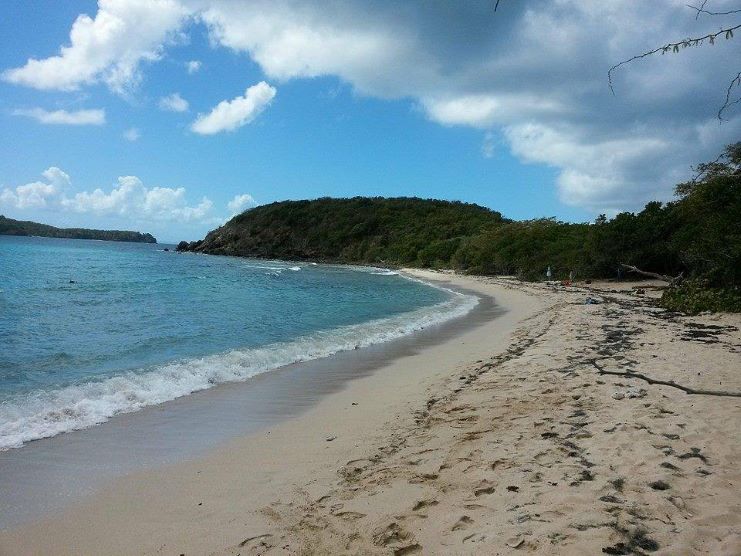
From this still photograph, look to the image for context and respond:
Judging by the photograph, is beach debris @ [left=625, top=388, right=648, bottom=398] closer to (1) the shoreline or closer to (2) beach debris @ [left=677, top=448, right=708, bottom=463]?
(2) beach debris @ [left=677, top=448, right=708, bottom=463]

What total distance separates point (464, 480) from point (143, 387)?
18.8 ft

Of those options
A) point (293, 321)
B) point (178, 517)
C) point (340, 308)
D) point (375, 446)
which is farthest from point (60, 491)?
point (340, 308)

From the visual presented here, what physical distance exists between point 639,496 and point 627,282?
2627cm

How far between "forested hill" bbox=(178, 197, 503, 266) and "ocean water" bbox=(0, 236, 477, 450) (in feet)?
168

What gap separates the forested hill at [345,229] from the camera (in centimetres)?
8083

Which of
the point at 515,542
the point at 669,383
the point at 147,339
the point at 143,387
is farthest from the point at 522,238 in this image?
the point at 515,542

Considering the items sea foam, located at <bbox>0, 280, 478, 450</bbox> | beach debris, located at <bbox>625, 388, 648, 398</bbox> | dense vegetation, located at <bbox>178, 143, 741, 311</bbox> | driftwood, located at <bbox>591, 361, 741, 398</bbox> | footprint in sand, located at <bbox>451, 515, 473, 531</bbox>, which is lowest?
sea foam, located at <bbox>0, 280, 478, 450</bbox>

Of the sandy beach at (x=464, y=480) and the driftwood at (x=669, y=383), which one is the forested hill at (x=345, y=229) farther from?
the sandy beach at (x=464, y=480)

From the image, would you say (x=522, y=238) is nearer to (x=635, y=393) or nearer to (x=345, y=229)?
(x=635, y=393)

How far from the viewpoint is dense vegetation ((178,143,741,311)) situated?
15.3 m

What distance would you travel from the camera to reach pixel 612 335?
1035cm

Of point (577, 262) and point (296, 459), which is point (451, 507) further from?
point (577, 262)

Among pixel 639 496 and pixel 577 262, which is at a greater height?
pixel 577 262

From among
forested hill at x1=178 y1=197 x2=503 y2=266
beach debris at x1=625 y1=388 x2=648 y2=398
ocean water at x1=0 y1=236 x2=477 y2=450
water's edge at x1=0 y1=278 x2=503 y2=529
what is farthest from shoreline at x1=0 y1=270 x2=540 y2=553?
forested hill at x1=178 y1=197 x2=503 y2=266
